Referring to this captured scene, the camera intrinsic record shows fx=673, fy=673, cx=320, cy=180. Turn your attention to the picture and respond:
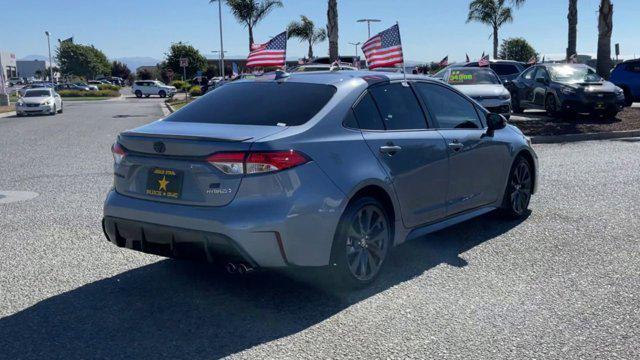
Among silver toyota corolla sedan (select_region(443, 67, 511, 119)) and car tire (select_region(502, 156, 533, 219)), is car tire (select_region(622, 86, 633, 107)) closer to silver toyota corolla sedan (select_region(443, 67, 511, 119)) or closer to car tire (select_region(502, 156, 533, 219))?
silver toyota corolla sedan (select_region(443, 67, 511, 119))

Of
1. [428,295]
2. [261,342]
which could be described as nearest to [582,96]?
[428,295]

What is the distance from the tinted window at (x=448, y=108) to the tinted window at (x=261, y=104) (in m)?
1.20

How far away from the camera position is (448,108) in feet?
20.1

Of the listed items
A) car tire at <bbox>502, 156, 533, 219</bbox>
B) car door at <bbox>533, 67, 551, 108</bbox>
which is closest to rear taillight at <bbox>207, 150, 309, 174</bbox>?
car tire at <bbox>502, 156, 533, 219</bbox>

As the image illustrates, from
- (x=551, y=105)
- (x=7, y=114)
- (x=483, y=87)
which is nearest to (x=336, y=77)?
(x=483, y=87)

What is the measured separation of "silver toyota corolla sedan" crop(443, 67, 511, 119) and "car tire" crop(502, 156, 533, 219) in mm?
8961

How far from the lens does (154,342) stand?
Result: 3969 mm

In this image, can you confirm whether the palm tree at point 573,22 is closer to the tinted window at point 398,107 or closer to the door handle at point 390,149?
→ the tinted window at point 398,107

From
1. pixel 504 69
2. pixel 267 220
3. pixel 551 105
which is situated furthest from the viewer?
pixel 504 69

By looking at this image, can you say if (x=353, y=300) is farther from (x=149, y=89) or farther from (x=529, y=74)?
(x=149, y=89)

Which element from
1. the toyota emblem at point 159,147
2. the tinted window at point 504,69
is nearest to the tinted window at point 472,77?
the tinted window at point 504,69

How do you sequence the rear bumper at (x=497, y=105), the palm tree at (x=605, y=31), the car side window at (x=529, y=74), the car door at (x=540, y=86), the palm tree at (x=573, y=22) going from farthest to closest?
the palm tree at (x=573, y=22), the palm tree at (x=605, y=31), the car side window at (x=529, y=74), the car door at (x=540, y=86), the rear bumper at (x=497, y=105)

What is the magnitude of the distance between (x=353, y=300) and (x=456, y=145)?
1.84 meters

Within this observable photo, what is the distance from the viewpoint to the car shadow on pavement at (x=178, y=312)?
391 cm
